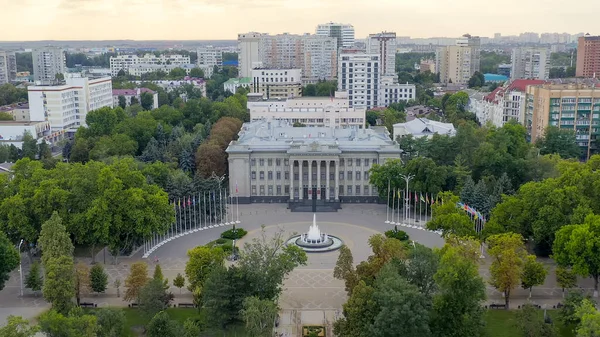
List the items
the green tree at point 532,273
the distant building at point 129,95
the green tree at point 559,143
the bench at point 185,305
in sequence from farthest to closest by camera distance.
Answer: the distant building at point 129,95 < the green tree at point 559,143 < the bench at point 185,305 < the green tree at point 532,273

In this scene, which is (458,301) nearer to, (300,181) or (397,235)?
(397,235)

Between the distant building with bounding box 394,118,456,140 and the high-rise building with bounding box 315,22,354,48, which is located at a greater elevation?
the high-rise building with bounding box 315,22,354,48

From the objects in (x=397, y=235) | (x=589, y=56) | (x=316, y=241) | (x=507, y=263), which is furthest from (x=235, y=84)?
(x=507, y=263)

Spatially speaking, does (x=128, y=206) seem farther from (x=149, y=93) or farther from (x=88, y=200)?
(x=149, y=93)

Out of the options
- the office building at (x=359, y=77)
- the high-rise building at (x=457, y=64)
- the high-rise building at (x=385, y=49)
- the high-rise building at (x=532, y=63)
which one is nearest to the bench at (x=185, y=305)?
the office building at (x=359, y=77)

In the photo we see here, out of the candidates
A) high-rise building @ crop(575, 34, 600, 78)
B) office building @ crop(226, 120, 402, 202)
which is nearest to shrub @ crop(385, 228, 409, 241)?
office building @ crop(226, 120, 402, 202)

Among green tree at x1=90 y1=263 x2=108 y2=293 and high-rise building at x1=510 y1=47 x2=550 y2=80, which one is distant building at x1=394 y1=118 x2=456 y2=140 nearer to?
green tree at x1=90 y1=263 x2=108 y2=293

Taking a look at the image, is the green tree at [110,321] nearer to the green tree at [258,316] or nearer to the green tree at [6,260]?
the green tree at [258,316]
